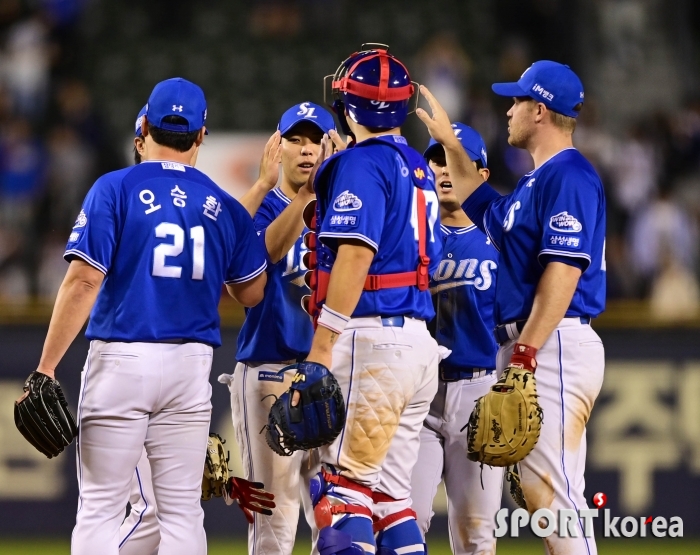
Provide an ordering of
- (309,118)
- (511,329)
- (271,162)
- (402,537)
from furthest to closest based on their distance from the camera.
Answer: (309,118) < (271,162) < (511,329) < (402,537)

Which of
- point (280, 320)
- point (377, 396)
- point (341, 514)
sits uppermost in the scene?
point (280, 320)

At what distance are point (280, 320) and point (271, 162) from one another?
79cm

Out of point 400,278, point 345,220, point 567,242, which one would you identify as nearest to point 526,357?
point 567,242

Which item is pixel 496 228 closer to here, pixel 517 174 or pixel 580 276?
pixel 580 276

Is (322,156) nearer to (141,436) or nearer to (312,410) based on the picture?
(312,410)

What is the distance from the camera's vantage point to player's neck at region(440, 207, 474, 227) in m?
5.98

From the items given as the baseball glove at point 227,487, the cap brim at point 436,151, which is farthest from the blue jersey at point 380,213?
the baseball glove at point 227,487

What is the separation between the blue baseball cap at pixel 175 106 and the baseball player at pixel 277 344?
0.58 meters

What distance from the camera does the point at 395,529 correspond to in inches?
183

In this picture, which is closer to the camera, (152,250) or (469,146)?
(152,250)

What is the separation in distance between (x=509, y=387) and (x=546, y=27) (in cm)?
1089

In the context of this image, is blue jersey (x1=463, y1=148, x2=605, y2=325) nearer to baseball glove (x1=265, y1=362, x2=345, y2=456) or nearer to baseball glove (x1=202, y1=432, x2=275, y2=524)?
baseball glove (x1=265, y1=362, x2=345, y2=456)

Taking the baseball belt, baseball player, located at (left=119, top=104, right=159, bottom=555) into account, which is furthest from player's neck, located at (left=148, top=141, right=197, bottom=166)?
the baseball belt
